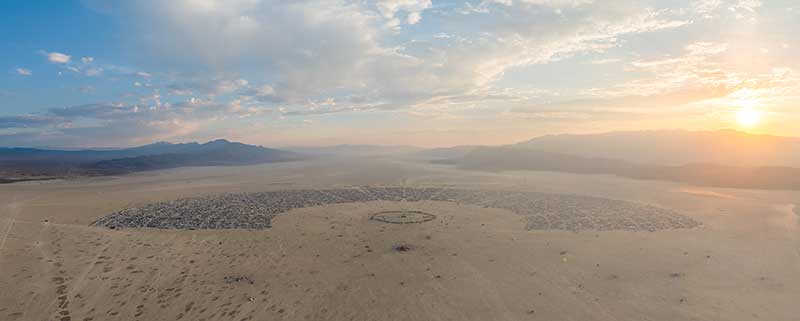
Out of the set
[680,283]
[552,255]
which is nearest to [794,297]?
[680,283]

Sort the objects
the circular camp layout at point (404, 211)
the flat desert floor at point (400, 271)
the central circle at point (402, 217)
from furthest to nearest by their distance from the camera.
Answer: the central circle at point (402, 217), the circular camp layout at point (404, 211), the flat desert floor at point (400, 271)

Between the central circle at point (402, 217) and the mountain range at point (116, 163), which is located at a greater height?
the mountain range at point (116, 163)

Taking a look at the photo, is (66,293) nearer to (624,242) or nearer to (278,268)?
(278,268)

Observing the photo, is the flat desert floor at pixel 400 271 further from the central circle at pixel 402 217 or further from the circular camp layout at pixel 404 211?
the circular camp layout at pixel 404 211

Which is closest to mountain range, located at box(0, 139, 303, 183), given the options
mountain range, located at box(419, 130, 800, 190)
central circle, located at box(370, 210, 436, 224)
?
central circle, located at box(370, 210, 436, 224)

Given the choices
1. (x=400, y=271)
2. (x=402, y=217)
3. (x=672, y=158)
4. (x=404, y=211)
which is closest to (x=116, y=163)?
(x=404, y=211)

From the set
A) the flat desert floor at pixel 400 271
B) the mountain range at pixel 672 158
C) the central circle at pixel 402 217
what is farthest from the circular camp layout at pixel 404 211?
the mountain range at pixel 672 158
